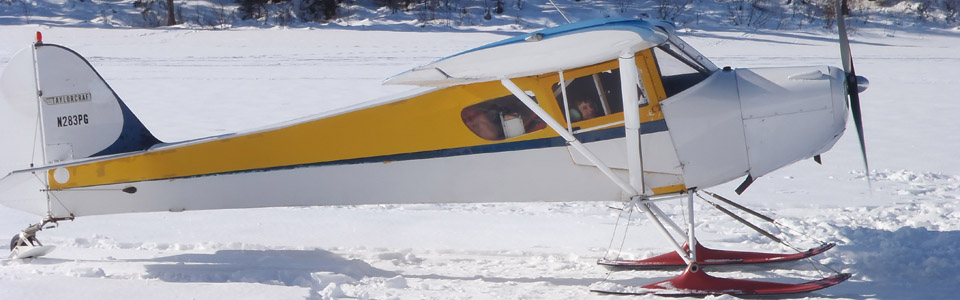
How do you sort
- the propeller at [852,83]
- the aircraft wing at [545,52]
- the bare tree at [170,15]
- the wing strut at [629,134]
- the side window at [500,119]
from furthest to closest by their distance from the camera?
the bare tree at [170,15], the side window at [500,119], the propeller at [852,83], the wing strut at [629,134], the aircraft wing at [545,52]

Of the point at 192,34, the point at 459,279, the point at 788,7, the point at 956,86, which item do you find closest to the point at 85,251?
the point at 459,279

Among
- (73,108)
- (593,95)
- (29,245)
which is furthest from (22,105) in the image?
(593,95)

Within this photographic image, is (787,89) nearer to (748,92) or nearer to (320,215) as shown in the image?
(748,92)

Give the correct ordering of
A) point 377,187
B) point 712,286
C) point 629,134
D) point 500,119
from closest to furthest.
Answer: point 629,134
point 712,286
point 500,119
point 377,187

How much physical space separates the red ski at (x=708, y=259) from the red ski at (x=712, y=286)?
1.86 feet

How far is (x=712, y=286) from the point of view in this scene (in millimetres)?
5285

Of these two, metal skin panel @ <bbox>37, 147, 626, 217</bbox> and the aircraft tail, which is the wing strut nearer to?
metal skin panel @ <bbox>37, 147, 626, 217</bbox>

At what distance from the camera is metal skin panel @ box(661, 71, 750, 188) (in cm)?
521

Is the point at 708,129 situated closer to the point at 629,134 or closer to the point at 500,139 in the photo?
the point at 629,134

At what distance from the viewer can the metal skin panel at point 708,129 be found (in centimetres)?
521

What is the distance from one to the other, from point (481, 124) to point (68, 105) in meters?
2.84

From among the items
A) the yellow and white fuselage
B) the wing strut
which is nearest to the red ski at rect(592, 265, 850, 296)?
the wing strut

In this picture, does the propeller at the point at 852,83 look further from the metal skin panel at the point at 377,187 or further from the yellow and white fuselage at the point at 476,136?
the metal skin panel at the point at 377,187

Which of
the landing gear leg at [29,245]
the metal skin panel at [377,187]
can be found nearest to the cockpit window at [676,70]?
the metal skin panel at [377,187]
